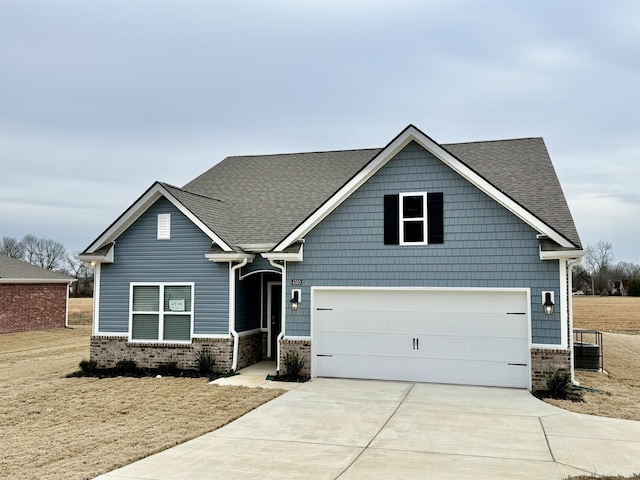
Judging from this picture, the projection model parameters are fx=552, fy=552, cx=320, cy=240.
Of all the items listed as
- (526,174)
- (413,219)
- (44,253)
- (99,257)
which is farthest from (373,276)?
(44,253)

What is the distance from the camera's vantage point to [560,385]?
11938mm

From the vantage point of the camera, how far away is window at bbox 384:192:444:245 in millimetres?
13500

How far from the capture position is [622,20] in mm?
13969

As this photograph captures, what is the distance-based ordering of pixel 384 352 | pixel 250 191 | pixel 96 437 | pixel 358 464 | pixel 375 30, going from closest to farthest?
1. pixel 358 464
2. pixel 96 437
3. pixel 384 352
4. pixel 375 30
5. pixel 250 191

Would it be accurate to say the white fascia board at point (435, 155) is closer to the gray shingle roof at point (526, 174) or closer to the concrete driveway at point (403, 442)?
the gray shingle roof at point (526, 174)

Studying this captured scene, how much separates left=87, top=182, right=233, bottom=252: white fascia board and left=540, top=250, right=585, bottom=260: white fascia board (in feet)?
25.7

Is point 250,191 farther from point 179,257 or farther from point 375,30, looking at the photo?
point 375,30

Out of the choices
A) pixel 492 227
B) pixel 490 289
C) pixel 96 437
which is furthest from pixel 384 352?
pixel 96 437

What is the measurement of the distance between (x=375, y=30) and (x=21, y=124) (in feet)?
56.1

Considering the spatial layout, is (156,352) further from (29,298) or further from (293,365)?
(29,298)

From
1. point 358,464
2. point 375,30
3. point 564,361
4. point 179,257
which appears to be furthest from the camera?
point 375,30

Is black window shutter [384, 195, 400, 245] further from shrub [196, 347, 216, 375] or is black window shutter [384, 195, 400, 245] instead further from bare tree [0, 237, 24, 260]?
bare tree [0, 237, 24, 260]

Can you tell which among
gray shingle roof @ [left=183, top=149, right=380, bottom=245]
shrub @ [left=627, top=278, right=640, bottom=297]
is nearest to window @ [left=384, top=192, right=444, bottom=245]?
gray shingle roof @ [left=183, top=149, right=380, bottom=245]

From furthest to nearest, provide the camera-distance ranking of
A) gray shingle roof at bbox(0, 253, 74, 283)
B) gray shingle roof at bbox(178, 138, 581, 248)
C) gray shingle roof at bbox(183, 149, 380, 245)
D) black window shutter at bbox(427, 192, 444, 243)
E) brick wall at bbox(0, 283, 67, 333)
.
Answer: gray shingle roof at bbox(0, 253, 74, 283)
brick wall at bbox(0, 283, 67, 333)
gray shingle roof at bbox(183, 149, 380, 245)
gray shingle roof at bbox(178, 138, 581, 248)
black window shutter at bbox(427, 192, 444, 243)
